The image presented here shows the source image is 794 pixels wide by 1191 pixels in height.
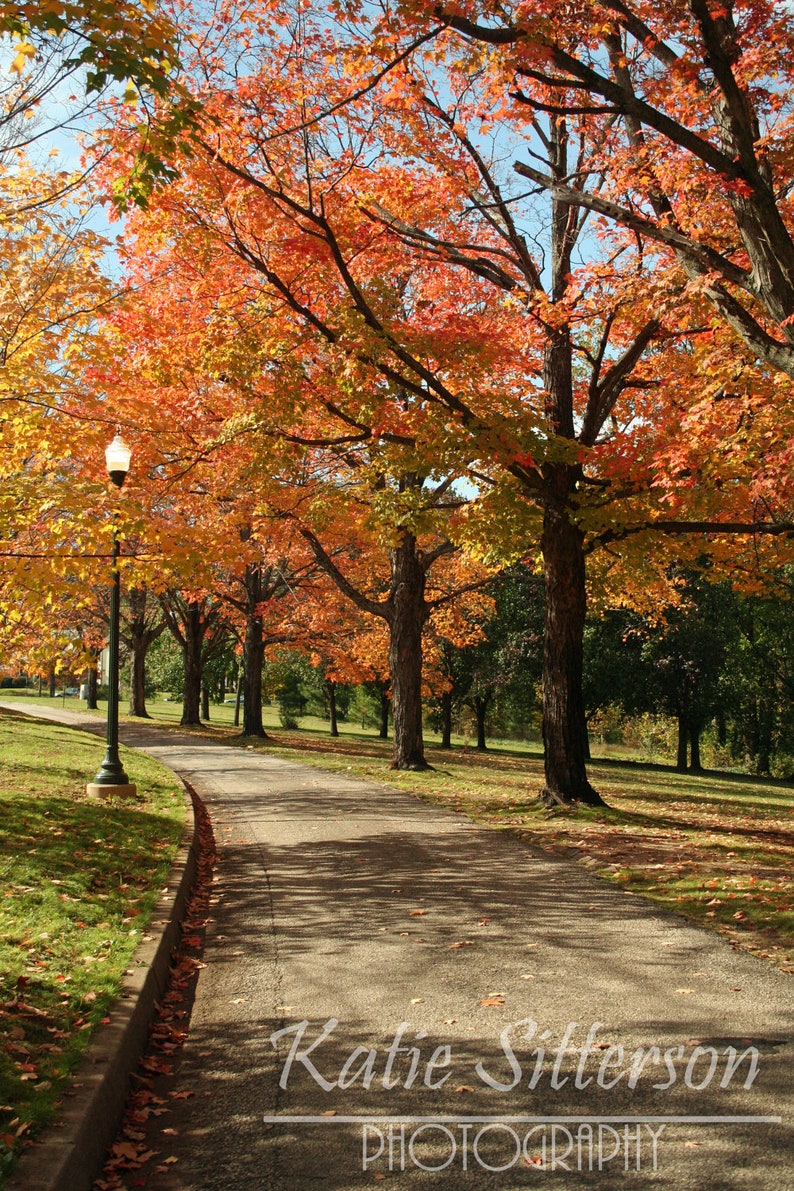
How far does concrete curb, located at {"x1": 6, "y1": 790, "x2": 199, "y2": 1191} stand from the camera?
3111 mm

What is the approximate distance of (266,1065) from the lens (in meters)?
4.32

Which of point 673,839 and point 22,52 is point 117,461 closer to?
point 22,52

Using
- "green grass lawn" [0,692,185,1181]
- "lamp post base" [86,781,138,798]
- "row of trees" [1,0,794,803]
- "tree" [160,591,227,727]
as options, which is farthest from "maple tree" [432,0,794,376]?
"tree" [160,591,227,727]

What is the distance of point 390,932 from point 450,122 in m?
10.6

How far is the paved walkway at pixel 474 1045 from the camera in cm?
345

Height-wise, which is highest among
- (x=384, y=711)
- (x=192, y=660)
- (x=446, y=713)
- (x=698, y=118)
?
(x=698, y=118)

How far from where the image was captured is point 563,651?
→ 42.5 ft

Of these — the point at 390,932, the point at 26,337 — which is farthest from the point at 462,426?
the point at 390,932

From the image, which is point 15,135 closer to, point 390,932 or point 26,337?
point 26,337

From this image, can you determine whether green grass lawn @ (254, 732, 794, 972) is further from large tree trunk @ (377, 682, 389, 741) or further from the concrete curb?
large tree trunk @ (377, 682, 389, 741)

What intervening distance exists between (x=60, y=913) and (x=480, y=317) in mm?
10834

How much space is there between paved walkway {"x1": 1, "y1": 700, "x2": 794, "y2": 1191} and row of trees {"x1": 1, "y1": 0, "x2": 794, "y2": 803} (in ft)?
16.0

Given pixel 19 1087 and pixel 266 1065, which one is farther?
pixel 266 1065

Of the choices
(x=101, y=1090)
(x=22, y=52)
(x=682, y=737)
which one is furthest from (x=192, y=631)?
(x=101, y=1090)
